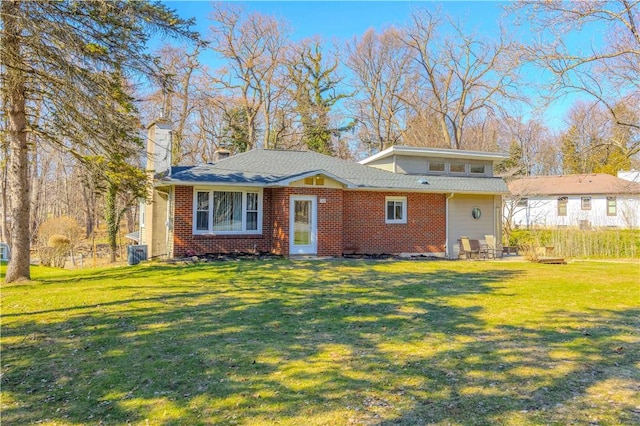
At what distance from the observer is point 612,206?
30531mm

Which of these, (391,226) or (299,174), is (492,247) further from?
(299,174)

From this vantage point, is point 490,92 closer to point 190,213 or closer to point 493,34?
point 493,34

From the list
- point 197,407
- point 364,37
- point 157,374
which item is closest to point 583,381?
point 197,407

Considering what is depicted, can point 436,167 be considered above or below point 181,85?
below

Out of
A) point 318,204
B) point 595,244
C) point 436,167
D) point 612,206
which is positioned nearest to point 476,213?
point 436,167

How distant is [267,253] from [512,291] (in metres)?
8.31

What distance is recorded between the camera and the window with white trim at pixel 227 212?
13883mm

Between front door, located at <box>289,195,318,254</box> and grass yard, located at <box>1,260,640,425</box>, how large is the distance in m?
5.29

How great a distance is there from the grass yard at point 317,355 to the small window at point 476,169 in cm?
1016

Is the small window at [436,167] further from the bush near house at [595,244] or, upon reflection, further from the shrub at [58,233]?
the shrub at [58,233]

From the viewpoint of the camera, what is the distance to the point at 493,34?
1060 inches

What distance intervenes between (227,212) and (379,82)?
929 inches

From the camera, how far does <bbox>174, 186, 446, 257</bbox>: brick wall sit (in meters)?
13.7

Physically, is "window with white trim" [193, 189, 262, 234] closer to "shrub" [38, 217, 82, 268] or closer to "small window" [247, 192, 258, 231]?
"small window" [247, 192, 258, 231]
